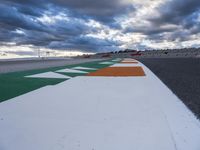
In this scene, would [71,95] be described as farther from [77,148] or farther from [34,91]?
[77,148]

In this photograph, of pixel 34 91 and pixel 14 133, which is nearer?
pixel 14 133

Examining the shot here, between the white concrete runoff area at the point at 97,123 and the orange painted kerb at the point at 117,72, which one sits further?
the orange painted kerb at the point at 117,72

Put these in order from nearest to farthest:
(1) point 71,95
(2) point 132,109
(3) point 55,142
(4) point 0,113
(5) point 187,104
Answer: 1. (3) point 55,142
2. (4) point 0,113
3. (2) point 132,109
4. (5) point 187,104
5. (1) point 71,95

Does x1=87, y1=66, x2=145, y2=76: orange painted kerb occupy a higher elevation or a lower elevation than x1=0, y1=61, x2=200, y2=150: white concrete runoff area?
lower

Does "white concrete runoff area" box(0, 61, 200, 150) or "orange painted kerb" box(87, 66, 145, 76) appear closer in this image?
"white concrete runoff area" box(0, 61, 200, 150)

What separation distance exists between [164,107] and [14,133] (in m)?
4.46

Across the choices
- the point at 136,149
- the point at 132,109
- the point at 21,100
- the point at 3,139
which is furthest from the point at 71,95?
the point at 136,149

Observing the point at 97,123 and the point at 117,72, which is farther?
the point at 117,72

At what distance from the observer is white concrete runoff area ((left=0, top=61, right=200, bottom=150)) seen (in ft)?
14.2

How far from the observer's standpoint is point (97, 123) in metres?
5.44

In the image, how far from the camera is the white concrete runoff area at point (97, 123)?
→ 4.34 m

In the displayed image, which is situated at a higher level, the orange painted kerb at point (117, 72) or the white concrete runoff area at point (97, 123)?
the white concrete runoff area at point (97, 123)

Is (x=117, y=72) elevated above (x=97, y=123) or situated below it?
below

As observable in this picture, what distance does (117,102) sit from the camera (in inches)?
297
